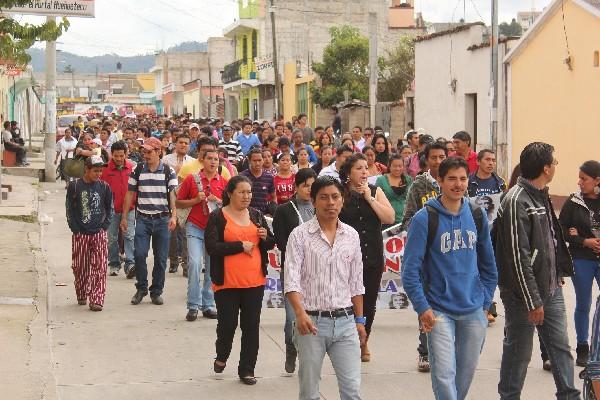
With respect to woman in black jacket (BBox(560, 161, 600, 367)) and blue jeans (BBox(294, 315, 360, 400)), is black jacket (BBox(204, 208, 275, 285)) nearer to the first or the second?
blue jeans (BBox(294, 315, 360, 400))

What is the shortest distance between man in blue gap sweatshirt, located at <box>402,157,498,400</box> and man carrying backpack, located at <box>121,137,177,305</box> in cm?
604

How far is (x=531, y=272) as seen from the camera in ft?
21.6

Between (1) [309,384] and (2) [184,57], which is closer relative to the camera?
(1) [309,384]

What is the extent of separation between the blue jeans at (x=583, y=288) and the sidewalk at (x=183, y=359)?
35cm

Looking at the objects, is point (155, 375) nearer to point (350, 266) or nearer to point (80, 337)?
point (80, 337)

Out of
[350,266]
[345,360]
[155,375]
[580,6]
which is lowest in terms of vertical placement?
[155,375]

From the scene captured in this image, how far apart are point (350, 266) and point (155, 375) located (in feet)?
9.74

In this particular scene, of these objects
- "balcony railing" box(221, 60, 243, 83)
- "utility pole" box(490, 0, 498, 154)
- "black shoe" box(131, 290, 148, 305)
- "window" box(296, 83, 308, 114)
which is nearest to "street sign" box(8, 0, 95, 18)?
"black shoe" box(131, 290, 148, 305)

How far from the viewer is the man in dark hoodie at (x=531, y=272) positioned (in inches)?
260

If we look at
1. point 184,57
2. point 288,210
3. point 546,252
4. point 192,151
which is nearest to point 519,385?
point 546,252

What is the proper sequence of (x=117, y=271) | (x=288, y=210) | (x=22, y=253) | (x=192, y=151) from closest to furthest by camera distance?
(x=288, y=210) → (x=117, y=271) → (x=22, y=253) → (x=192, y=151)

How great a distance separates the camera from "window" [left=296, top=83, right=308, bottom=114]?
5306 centimetres

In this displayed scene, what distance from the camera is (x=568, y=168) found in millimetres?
23125

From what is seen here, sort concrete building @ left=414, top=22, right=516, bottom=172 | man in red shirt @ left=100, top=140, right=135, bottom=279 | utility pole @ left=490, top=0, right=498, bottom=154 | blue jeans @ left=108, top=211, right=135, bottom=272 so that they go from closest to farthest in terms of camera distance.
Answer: man in red shirt @ left=100, top=140, right=135, bottom=279, blue jeans @ left=108, top=211, right=135, bottom=272, utility pole @ left=490, top=0, right=498, bottom=154, concrete building @ left=414, top=22, right=516, bottom=172
